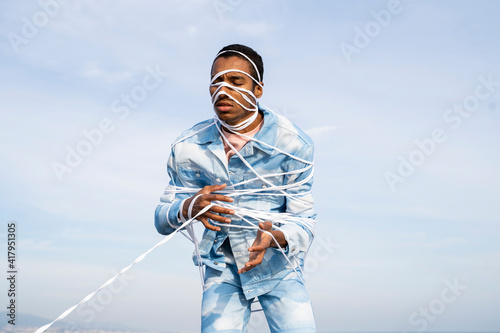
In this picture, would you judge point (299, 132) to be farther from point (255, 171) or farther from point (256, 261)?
point (256, 261)

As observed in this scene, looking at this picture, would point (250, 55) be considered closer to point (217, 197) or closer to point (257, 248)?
point (217, 197)

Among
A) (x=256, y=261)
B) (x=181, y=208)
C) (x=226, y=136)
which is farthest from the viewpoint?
(x=226, y=136)

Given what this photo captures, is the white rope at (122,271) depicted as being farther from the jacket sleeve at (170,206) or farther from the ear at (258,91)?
the ear at (258,91)

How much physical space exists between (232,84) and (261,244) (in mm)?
1298

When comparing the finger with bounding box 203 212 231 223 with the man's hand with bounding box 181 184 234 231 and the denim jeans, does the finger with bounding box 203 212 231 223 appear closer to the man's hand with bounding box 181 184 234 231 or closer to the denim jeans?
the man's hand with bounding box 181 184 234 231

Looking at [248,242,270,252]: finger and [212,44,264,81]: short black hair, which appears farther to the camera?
[212,44,264,81]: short black hair

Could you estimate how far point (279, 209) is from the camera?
488cm

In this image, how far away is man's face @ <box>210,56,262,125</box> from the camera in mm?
4578

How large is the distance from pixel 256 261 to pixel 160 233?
42.1 inches

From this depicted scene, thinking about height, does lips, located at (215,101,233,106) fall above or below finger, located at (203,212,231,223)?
above

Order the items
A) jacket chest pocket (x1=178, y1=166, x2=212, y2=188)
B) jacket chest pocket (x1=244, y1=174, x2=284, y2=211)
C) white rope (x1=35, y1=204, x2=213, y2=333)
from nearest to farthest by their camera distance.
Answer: white rope (x1=35, y1=204, x2=213, y2=333), jacket chest pocket (x1=244, y1=174, x2=284, y2=211), jacket chest pocket (x1=178, y1=166, x2=212, y2=188)

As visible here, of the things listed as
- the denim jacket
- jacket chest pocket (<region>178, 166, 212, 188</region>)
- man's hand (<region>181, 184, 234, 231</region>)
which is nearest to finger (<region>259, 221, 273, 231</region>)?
man's hand (<region>181, 184, 234, 231</region>)

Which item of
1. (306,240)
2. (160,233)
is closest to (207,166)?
(160,233)

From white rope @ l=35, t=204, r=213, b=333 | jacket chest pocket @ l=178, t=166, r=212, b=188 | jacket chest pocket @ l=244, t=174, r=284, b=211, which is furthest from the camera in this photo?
jacket chest pocket @ l=178, t=166, r=212, b=188
